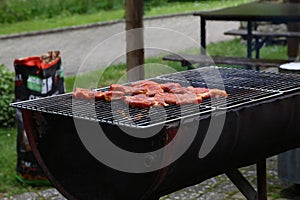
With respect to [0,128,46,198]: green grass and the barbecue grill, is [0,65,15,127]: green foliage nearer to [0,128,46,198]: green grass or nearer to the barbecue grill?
[0,128,46,198]: green grass

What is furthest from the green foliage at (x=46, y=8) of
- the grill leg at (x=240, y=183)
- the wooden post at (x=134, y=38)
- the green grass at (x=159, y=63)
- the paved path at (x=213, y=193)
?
the grill leg at (x=240, y=183)

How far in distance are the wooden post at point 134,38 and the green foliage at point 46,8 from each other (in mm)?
10934

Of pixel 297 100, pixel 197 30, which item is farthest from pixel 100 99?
pixel 197 30

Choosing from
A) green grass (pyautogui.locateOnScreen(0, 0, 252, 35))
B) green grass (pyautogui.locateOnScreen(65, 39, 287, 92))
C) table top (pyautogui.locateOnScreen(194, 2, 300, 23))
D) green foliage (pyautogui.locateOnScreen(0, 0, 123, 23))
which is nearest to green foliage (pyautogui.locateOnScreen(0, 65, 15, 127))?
green grass (pyautogui.locateOnScreen(65, 39, 287, 92))

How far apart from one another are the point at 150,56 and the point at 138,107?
7.97m

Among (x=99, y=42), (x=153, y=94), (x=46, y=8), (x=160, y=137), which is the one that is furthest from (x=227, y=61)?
(x=46, y=8)

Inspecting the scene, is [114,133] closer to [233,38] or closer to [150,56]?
[150,56]

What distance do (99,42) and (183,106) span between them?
9.72 metres

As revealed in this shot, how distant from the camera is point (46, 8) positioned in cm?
1797

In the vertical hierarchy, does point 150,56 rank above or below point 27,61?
below

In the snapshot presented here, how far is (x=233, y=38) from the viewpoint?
12789 millimetres

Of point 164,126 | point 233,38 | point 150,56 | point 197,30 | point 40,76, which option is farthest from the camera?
point 197,30

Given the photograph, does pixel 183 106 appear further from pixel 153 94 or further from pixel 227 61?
pixel 227 61

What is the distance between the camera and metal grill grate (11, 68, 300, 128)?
3.14 metres
